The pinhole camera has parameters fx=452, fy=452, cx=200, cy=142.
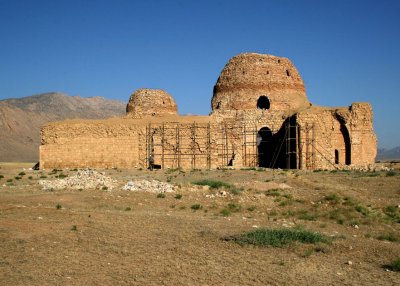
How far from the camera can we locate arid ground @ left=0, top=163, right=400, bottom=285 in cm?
613

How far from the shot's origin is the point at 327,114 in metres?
28.7

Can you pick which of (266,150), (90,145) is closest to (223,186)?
(90,145)

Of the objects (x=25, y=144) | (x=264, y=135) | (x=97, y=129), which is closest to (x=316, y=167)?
(x=264, y=135)

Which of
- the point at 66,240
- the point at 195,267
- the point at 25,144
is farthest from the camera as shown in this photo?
the point at 25,144

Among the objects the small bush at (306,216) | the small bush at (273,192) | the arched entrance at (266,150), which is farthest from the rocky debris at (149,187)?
the arched entrance at (266,150)

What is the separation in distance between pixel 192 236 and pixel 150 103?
25802mm

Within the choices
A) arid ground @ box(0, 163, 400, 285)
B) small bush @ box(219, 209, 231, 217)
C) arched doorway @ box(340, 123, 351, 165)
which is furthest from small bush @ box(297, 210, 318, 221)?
arched doorway @ box(340, 123, 351, 165)

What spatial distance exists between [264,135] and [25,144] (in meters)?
53.5

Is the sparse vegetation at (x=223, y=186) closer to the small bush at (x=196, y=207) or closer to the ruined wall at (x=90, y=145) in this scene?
the small bush at (x=196, y=207)

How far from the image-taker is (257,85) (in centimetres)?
3328

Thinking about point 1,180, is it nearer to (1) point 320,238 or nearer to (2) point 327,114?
(1) point 320,238

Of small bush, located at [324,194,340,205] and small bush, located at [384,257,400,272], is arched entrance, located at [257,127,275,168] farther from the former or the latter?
small bush, located at [384,257,400,272]

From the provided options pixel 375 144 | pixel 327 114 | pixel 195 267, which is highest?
pixel 327 114

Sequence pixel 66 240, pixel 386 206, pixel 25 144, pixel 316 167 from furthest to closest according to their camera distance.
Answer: pixel 25 144 → pixel 316 167 → pixel 386 206 → pixel 66 240
